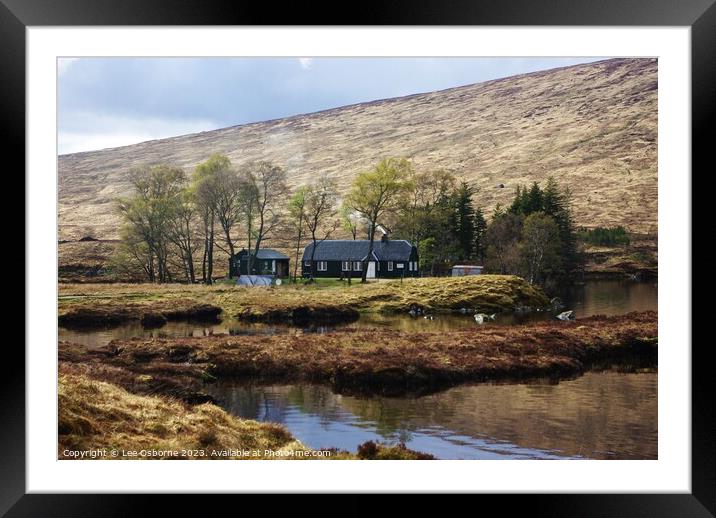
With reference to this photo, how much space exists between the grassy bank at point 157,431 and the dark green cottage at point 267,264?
20.1 feet

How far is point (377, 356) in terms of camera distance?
34.6 feet

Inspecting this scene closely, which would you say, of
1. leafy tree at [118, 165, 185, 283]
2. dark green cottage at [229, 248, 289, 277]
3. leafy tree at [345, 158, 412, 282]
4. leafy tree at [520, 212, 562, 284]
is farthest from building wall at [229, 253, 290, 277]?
leafy tree at [520, 212, 562, 284]

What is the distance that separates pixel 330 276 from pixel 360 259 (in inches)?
33.4

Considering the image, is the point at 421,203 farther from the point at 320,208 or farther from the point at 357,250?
the point at 320,208

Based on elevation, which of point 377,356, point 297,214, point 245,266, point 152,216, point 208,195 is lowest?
point 377,356

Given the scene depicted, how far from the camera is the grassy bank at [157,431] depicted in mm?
7191

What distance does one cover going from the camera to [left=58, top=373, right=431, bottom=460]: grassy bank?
7.19 metres

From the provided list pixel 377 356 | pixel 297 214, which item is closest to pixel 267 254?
pixel 297 214

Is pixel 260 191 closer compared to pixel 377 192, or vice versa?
pixel 260 191

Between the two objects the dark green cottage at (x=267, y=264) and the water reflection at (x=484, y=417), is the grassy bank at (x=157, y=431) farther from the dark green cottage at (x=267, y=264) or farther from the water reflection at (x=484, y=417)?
the dark green cottage at (x=267, y=264)

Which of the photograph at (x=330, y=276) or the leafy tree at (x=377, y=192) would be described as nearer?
the photograph at (x=330, y=276)
